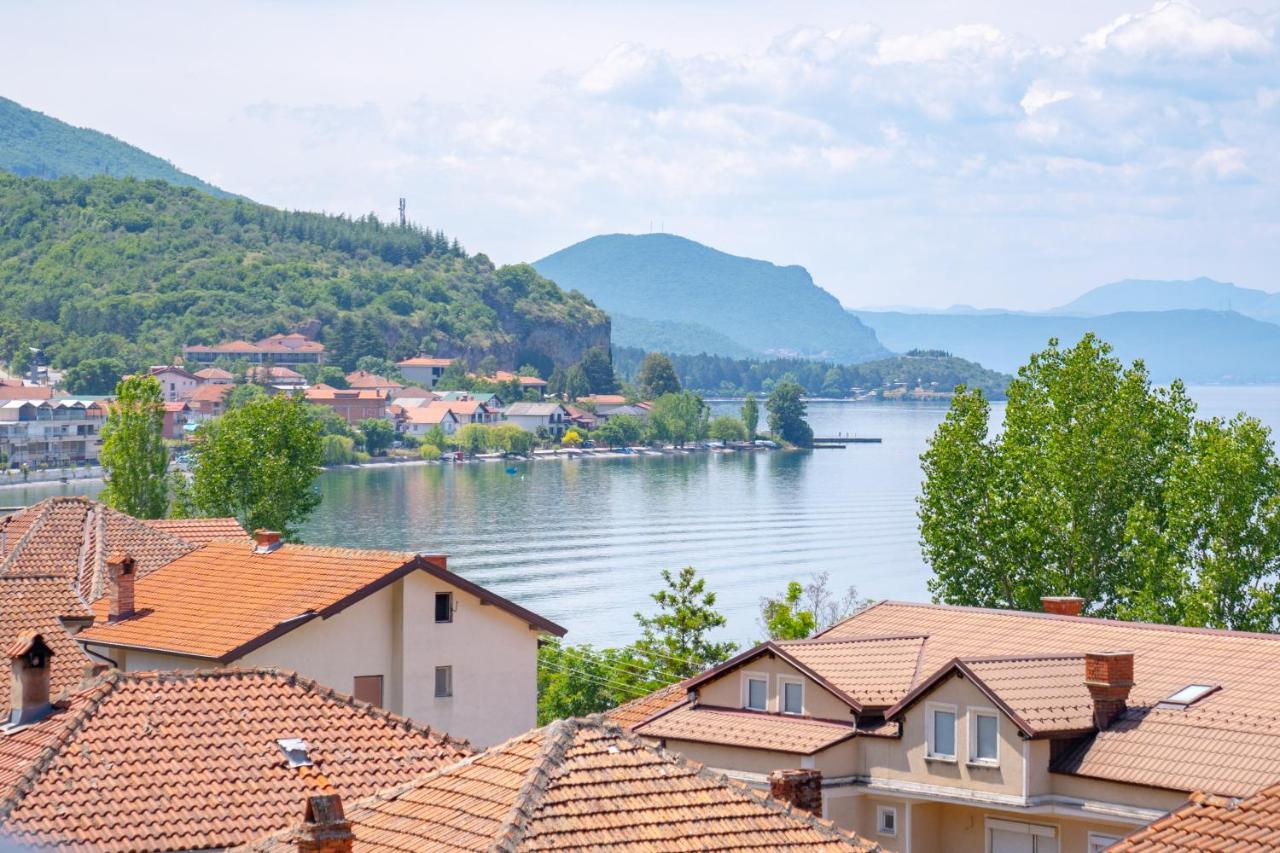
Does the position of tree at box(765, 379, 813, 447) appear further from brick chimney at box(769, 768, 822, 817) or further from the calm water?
brick chimney at box(769, 768, 822, 817)

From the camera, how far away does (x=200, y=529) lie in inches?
1040

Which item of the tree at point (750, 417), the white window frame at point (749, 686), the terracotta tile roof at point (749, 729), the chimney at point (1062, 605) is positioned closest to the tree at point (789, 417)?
the tree at point (750, 417)

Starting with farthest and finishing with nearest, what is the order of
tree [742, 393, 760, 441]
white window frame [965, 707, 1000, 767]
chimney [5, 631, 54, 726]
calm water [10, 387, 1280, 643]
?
1. tree [742, 393, 760, 441]
2. calm water [10, 387, 1280, 643]
3. white window frame [965, 707, 1000, 767]
4. chimney [5, 631, 54, 726]

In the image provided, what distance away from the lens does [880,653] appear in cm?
1906

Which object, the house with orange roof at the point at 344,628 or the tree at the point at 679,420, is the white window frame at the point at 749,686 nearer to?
the house with orange roof at the point at 344,628

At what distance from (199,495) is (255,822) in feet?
118

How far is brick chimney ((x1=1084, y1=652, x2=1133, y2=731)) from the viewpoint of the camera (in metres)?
17.1

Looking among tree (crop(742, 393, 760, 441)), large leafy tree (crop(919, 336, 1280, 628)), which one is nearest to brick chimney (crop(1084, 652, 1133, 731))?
large leafy tree (crop(919, 336, 1280, 628))

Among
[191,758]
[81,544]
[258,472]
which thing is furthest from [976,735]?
[258,472]

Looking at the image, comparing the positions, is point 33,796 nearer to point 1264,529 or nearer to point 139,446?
point 1264,529

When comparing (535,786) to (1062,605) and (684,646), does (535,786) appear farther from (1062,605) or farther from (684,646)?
(684,646)

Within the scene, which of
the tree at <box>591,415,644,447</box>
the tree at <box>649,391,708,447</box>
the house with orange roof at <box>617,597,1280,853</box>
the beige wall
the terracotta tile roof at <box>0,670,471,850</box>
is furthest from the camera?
the tree at <box>591,415,644,447</box>

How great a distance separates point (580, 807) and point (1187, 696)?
30.8 feet

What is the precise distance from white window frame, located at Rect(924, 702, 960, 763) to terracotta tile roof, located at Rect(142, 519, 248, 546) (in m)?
11.1
